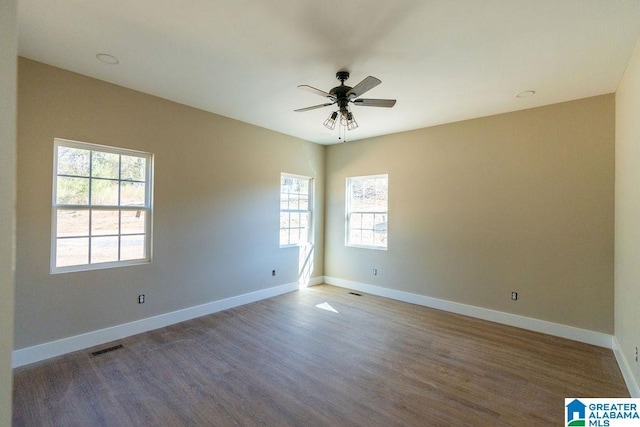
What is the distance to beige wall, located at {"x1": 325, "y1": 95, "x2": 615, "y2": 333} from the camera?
10.9 ft

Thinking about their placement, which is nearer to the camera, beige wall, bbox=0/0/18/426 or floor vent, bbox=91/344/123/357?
beige wall, bbox=0/0/18/426

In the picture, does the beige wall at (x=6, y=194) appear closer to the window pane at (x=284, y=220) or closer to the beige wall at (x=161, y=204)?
the beige wall at (x=161, y=204)

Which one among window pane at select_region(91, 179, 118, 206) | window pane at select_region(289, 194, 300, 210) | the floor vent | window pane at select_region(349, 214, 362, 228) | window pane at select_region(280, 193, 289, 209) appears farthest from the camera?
window pane at select_region(349, 214, 362, 228)

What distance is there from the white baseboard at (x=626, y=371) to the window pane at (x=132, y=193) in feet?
16.9

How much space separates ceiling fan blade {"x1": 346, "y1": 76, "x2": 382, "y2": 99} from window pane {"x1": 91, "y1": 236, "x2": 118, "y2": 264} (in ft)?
10.3

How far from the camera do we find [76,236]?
10.0 feet

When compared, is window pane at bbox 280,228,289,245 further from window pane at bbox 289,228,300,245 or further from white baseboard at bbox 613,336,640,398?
white baseboard at bbox 613,336,640,398

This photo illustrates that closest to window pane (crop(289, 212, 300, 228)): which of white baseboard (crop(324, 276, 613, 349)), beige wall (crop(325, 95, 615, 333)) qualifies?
beige wall (crop(325, 95, 615, 333))

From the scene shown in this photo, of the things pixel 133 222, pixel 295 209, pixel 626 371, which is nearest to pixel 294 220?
pixel 295 209

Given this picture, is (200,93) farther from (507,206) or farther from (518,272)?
(518,272)

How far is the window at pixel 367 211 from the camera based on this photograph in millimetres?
5254

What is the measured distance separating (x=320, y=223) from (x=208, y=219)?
2.50 metres

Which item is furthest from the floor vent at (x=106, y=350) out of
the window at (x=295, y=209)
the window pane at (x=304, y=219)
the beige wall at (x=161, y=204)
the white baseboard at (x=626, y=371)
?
the white baseboard at (x=626, y=371)

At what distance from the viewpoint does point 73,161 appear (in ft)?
9.91
